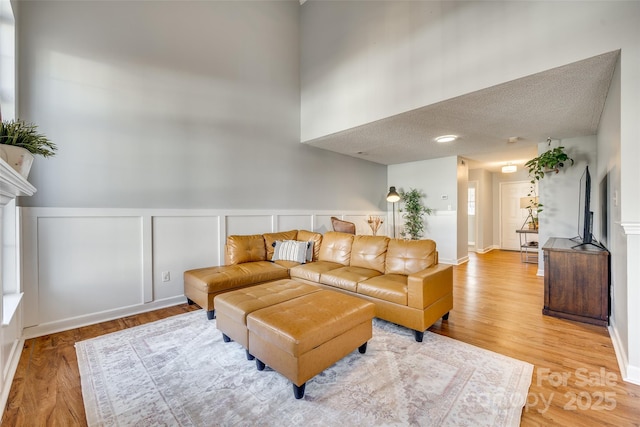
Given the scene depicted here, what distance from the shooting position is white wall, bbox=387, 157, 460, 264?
575cm

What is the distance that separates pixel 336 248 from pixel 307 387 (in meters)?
2.06

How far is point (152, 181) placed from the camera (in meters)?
3.16

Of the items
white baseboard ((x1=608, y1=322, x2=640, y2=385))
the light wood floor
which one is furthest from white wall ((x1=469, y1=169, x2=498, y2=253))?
white baseboard ((x1=608, y1=322, x2=640, y2=385))

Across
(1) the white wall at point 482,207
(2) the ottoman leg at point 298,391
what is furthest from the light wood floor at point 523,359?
(1) the white wall at point 482,207

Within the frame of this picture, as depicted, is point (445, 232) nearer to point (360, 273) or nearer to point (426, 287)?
point (360, 273)

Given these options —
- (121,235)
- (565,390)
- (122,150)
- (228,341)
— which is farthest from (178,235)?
(565,390)

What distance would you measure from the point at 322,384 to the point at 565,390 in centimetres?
157

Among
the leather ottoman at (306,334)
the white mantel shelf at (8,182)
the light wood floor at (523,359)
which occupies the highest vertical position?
the white mantel shelf at (8,182)

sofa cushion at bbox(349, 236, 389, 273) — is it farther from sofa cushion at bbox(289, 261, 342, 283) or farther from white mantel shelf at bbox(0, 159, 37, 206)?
white mantel shelf at bbox(0, 159, 37, 206)

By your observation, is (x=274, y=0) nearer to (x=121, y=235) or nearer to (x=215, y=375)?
(x=121, y=235)

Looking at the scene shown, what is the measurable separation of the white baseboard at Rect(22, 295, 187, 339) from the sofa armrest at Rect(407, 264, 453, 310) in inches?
110

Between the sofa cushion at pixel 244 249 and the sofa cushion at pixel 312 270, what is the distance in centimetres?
58

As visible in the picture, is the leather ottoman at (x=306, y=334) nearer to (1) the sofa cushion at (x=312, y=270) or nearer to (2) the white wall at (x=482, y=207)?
(1) the sofa cushion at (x=312, y=270)

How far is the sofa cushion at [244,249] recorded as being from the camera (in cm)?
354
